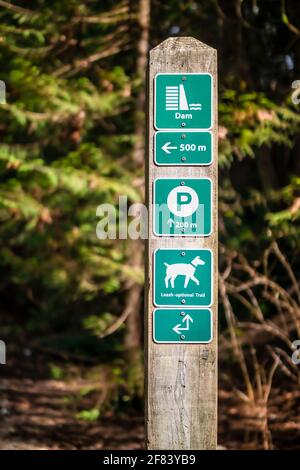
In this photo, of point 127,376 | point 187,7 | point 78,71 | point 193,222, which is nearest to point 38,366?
point 127,376

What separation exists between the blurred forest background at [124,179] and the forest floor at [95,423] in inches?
0.9

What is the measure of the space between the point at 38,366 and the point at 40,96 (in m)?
5.61

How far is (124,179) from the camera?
7793 mm

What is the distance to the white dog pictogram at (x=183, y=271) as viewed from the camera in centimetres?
385

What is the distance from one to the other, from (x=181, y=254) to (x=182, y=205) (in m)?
0.26

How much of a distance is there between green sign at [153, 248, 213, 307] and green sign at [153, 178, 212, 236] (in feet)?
0.39

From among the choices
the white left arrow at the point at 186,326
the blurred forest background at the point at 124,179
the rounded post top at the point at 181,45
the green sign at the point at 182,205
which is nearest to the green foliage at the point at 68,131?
the blurred forest background at the point at 124,179

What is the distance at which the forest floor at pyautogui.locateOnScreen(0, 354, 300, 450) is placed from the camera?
731 centimetres

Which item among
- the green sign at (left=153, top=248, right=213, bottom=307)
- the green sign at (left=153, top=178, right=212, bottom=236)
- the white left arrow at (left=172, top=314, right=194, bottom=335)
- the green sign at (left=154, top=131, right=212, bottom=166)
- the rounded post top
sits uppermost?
the rounded post top

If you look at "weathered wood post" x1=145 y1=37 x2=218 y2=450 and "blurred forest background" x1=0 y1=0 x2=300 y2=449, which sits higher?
"blurred forest background" x1=0 y1=0 x2=300 y2=449

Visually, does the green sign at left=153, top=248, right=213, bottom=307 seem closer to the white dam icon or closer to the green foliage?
the white dam icon

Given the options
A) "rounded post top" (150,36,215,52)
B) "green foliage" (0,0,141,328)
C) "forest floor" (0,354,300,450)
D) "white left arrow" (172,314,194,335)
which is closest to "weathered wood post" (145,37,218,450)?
"white left arrow" (172,314,194,335)

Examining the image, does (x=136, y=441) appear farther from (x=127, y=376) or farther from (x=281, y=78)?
(x=281, y=78)

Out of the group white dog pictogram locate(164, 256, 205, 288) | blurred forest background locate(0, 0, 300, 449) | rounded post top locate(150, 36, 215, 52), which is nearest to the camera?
white dog pictogram locate(164, 256, 205, 288)
